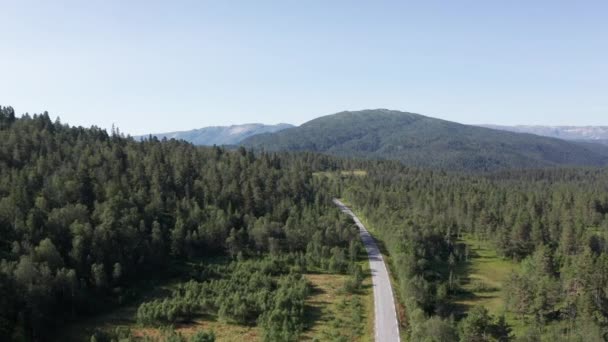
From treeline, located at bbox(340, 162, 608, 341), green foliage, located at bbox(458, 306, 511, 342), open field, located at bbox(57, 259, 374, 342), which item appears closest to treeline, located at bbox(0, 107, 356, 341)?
open field, located at bbox(57, 259, 374, 342)

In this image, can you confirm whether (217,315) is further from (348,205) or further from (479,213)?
(348,205)

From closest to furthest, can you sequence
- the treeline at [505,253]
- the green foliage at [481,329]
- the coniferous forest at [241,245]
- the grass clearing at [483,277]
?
the green foliage at [481,329] → the treeline at [505,253] → the coniferous forest at [241,245] → the grass clearing at [483,277]

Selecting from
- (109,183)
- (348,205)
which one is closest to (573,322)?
(109,183)

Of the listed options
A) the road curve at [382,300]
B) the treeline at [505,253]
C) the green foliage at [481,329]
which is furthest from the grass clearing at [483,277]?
the green foliage at [481,329]

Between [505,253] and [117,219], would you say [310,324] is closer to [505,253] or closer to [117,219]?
[117,219]

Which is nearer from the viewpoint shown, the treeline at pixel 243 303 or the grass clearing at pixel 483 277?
the treeline at pixel 243 303

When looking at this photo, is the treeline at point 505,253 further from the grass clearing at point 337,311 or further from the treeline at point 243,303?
the treeline at point 243,303

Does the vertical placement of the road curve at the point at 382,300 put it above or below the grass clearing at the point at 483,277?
above

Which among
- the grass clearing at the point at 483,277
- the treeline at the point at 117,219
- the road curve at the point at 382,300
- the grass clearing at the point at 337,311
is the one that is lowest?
the grass clearing at the point at 483,277
